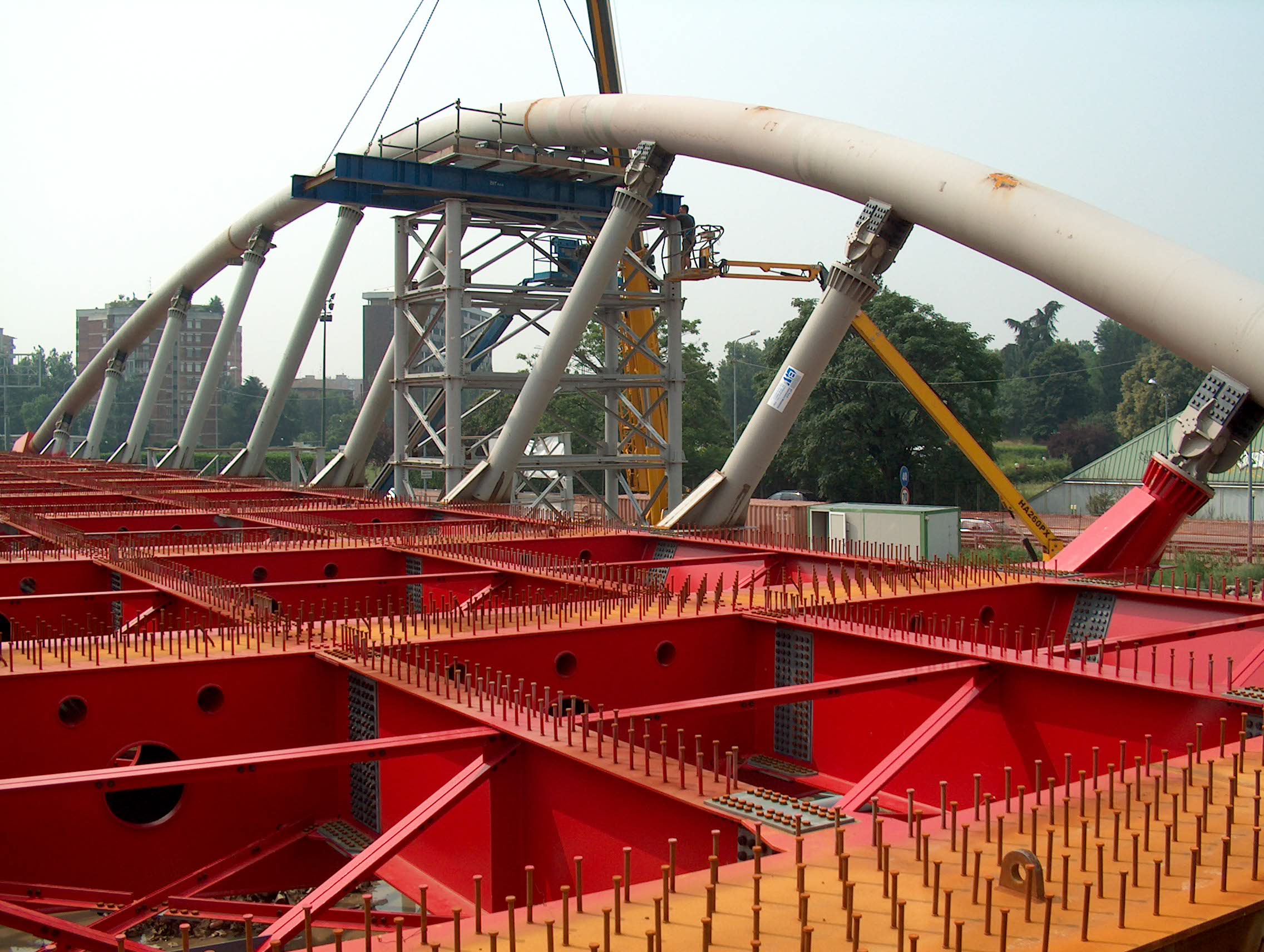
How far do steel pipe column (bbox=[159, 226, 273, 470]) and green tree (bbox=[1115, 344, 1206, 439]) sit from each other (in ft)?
193

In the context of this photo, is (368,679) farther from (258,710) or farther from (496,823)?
(496,823)

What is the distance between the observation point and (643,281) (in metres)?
36.1

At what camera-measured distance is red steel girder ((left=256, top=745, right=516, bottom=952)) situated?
531 cm

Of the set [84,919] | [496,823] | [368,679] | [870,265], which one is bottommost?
[84,919]

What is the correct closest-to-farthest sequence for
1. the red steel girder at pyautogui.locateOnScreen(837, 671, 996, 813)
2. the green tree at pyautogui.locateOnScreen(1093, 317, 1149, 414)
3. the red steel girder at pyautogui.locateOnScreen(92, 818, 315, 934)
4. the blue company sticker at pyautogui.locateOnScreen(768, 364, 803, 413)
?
the red steel girder at pyautogui.locateOnScreen(837, 671, 996, 813)
the red steel girder at pyautogui.locateOnScreen(92, 818, 315, 934)
the blue company sticker at pyautogui.locateOnScreen(768, 364, 803, 413)
the green tree at pyautogui.locateOnScreen(1093, 317, 1149, 414)

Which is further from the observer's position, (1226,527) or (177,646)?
(1226,527)

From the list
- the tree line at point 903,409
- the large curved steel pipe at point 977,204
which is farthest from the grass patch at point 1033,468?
the large curved steel pipe at point 977,204

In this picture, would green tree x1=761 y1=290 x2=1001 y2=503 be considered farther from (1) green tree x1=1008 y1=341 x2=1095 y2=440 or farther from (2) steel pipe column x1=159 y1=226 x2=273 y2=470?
(1) green tree x1=1008 y1=341 x2=1095 y2=440

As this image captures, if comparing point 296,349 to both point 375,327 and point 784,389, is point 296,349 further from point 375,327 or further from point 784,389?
point 375,327

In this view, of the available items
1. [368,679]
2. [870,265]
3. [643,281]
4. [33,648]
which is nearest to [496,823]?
[368,679]

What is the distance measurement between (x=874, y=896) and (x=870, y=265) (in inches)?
669

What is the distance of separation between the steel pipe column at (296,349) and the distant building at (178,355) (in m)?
83.6

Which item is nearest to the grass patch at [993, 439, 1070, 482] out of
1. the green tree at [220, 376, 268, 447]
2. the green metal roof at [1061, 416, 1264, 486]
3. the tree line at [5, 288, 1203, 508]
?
the tree line at [5, 288, 1203, 508]

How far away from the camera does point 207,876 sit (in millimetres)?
8359
